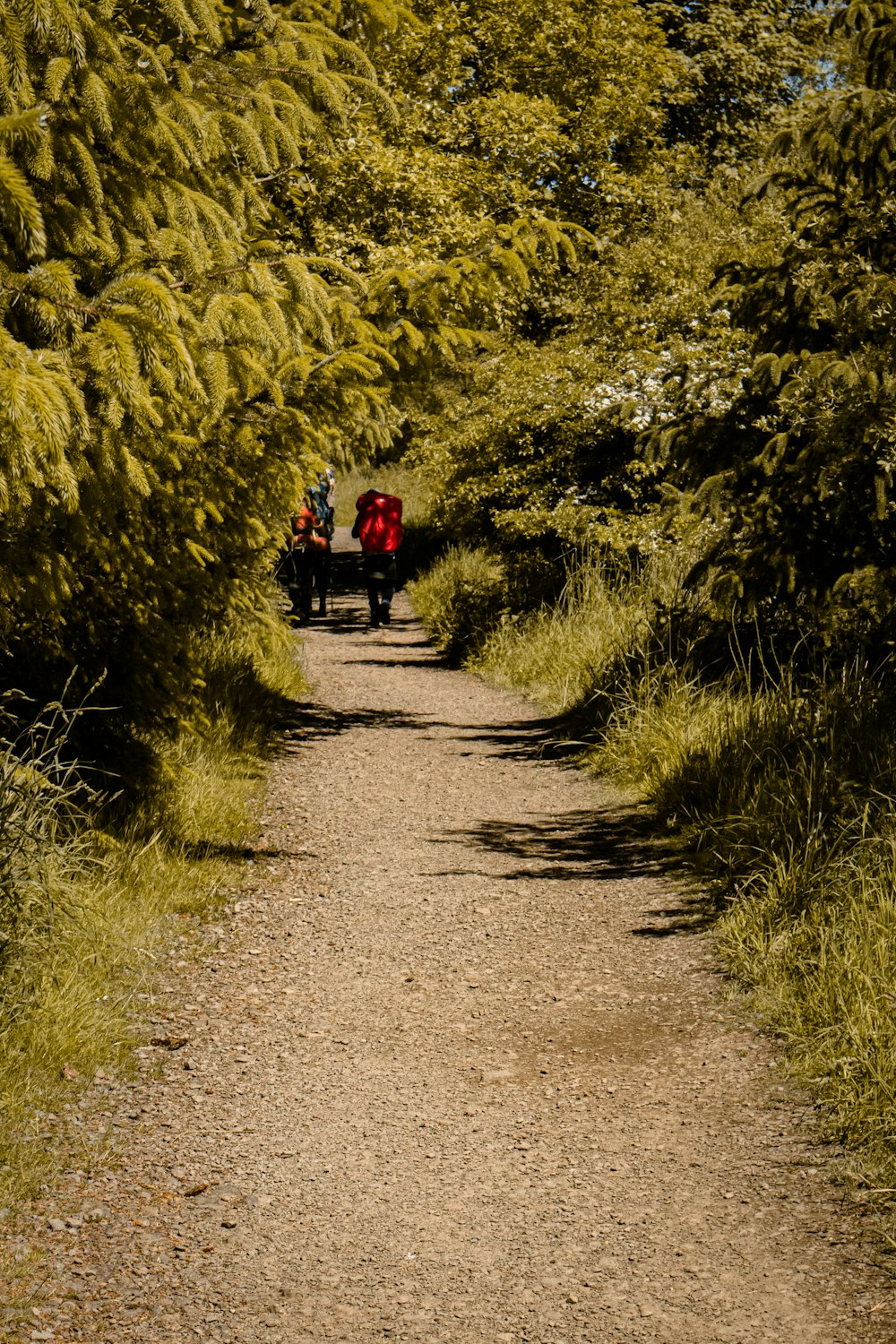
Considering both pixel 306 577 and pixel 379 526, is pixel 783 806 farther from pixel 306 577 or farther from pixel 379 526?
pixel 306 577

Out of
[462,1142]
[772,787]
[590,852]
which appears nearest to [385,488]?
[590,852]

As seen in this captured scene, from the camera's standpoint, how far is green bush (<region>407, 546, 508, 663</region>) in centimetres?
1402

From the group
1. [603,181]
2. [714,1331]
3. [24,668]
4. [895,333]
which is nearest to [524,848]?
[24,668]

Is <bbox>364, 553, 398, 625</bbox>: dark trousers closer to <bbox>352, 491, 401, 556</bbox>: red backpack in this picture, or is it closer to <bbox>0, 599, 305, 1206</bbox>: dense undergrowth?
<bbox>352, 491, 401, 556</bbox>: red backpack

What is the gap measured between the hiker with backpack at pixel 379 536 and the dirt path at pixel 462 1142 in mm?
9242

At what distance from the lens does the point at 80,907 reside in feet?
16.1

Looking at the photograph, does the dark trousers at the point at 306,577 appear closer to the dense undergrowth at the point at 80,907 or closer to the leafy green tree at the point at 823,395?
the leafy green tree at the point at 823,395

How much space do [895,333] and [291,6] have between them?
320 centimetres

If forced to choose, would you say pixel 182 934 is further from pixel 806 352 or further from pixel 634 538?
pixel 634 538

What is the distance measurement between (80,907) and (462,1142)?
181 cm

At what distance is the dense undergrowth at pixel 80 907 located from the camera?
156 inches

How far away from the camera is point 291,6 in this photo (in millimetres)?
A: 5609

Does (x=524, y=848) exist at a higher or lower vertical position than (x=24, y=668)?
lower

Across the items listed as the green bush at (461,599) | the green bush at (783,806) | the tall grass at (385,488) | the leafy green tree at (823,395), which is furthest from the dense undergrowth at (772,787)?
the tall grass at (385,488)
